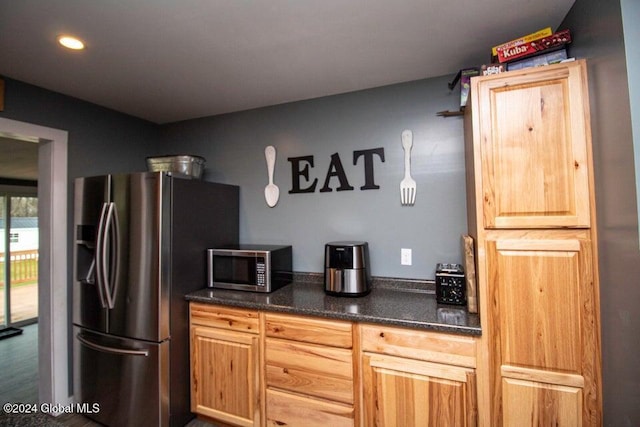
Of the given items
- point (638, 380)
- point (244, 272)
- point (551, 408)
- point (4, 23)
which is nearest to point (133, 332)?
point (244, 272)

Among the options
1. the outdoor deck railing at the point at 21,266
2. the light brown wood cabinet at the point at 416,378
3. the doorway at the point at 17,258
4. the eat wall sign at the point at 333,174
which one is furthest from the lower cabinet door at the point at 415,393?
the outdoor deck railing at the point at 21,266

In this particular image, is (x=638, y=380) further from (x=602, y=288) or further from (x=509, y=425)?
(x=509, y=425)

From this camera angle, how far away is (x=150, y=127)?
2.88 meters

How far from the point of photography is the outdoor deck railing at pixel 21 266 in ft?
14.1

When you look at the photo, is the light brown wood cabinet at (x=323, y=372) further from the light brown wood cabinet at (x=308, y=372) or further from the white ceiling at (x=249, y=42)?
the white ceiling at (x=249, y=42)

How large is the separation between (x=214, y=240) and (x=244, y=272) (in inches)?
16.2

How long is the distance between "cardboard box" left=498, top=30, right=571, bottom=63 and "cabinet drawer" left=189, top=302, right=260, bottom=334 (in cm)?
198

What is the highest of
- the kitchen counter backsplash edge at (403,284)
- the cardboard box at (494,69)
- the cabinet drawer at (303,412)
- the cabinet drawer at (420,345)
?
the cardboard box at (494,69)

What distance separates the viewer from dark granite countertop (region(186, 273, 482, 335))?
4.74 ft

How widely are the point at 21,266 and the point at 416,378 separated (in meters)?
6.27

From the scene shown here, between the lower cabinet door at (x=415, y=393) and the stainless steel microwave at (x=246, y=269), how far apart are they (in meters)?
0.85

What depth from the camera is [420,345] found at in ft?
4.75

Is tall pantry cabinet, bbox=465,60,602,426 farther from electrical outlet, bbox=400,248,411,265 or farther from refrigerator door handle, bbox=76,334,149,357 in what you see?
refrigerator door handle, bbox=76,334,149,357

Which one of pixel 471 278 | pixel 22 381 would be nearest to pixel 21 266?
pixel 22 381
